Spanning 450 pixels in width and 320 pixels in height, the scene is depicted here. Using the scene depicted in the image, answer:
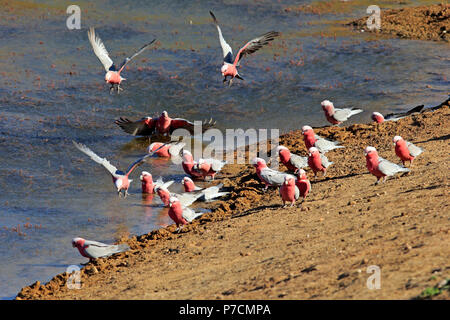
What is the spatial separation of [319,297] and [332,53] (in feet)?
55.8

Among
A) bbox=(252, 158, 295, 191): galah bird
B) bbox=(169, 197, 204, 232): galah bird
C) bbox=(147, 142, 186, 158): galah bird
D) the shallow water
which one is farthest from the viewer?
bbox=(147, 142, 186, 158): galah bird

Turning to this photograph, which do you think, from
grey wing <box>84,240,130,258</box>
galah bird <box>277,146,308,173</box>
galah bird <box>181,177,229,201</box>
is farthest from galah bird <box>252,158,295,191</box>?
grey wing <box>84,240,130,258</box>

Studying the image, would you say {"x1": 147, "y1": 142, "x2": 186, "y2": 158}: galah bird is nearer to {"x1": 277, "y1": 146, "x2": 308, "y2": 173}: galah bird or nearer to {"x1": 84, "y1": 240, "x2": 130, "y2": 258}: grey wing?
{"x1": 277, "y1": 146, "x2": 308, "y2": 173}: galah bird

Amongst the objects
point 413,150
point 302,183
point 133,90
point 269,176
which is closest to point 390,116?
point 413,150

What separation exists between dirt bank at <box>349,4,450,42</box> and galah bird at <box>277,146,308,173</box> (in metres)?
13.2

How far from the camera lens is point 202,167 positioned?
44.2 feet

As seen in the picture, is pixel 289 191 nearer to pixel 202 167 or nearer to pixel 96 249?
pixel 96 249

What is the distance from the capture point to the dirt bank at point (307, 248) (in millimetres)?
7031

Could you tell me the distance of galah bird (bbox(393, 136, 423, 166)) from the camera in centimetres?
1097

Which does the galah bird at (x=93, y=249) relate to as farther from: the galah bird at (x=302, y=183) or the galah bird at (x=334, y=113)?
the galah bird at (x=334, y=113)

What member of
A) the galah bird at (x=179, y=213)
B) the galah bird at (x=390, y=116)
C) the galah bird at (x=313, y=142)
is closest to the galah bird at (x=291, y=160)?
the galah bird at (x=313, y=142)

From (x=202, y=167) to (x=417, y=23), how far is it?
48.7ft

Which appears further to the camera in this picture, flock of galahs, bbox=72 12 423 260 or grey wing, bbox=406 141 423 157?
grey wing, bbox=406 141 423 157

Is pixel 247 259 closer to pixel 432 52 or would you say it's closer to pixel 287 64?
pixel 287 64
